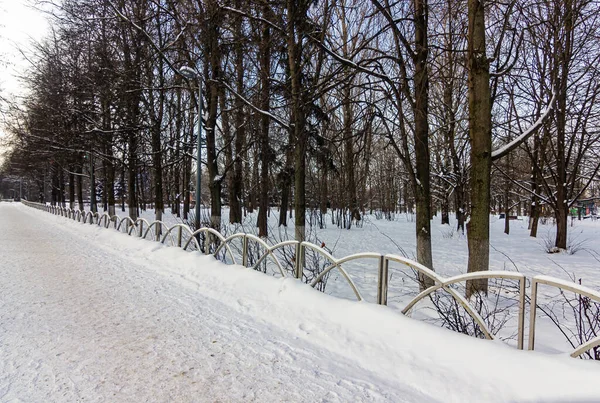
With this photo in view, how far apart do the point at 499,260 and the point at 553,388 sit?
887cm

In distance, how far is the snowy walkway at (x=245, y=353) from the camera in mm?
2625

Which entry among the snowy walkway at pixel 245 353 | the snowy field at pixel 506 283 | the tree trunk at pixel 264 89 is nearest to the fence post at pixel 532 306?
the snowy walkway at pixel 245 353

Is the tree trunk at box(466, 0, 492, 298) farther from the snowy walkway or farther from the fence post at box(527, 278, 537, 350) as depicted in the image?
the snowy walkway

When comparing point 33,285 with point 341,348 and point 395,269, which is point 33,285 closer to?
point 341,348

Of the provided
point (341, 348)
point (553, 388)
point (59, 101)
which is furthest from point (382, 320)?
point (59, 101)

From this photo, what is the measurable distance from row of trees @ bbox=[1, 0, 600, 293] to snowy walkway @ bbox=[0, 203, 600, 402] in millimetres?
2137

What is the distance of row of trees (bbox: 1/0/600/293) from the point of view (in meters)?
5.43

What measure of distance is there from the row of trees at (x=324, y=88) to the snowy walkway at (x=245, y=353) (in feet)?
7.01

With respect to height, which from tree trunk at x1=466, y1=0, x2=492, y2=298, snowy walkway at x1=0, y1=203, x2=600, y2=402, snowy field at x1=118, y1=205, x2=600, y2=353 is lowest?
snowy field at x1=118, y1=205, x2=600, y2=353

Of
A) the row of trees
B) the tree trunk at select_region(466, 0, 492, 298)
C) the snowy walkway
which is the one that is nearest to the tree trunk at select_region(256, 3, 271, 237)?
the row of trees

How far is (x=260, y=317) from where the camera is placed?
443 centimetres

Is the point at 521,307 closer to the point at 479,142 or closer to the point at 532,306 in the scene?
the point at 532,306

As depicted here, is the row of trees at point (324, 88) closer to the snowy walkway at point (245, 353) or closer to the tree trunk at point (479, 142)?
the tree trunk at point (479, 142)

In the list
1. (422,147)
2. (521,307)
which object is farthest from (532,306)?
(422,147)
